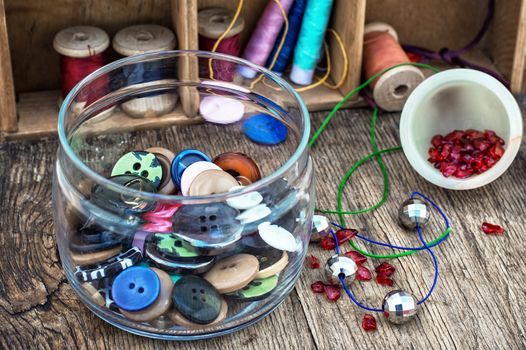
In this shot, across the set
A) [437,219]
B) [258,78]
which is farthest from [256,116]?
[437,219]

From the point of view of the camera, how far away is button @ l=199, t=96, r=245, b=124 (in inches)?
63.9

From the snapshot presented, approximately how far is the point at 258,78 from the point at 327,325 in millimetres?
447

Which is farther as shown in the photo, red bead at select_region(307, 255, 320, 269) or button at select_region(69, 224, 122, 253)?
red bead at select_region(307, 255, 320, 269)

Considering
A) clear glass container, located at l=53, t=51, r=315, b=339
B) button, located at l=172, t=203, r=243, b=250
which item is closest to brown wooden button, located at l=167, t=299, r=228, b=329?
clear glass container, located at l=53, t=51, r=315, b=339

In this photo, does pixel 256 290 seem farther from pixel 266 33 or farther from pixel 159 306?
pixel 266 33

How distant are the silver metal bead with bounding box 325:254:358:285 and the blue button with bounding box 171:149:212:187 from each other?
29 centimetres

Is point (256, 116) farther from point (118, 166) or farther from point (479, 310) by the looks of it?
point (479, 310)

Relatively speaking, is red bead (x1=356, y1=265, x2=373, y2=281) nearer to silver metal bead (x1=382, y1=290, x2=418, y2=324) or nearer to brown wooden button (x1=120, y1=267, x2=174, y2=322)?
silver metal bead (x1=382, y1=290, x2=418, y2=324)

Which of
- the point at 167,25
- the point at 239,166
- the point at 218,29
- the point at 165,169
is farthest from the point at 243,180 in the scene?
the point at 167,25

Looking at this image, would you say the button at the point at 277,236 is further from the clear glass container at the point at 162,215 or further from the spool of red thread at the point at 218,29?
the spool of red thread at the point at 218,29

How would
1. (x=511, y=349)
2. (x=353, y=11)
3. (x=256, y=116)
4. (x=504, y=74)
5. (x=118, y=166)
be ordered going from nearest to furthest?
(x=511, y=349), (x=118, y=166), (x=256, y=116), (x=353, y=11), (x=504, y=74)

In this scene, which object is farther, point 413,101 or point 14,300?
point 413,101

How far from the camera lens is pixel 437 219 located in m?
1.62

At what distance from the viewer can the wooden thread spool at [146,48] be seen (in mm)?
1678
